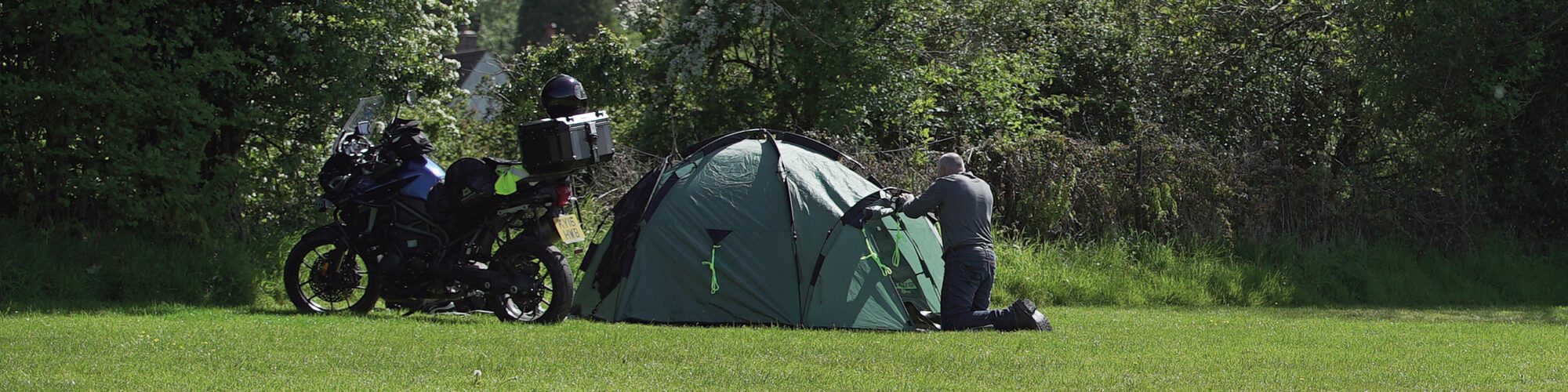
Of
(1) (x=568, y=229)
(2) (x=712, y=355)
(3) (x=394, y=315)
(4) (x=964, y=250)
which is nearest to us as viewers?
(2) (x=712, y=355)

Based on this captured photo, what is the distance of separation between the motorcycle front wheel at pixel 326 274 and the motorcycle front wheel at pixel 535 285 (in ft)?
3.51

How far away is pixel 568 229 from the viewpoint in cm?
948

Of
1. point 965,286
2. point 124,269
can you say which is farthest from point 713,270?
point 124,269

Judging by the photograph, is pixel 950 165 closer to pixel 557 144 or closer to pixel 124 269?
pixel 557 144

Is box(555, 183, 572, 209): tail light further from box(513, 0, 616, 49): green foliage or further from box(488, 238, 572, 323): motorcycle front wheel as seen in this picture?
box(513, 0, 616, 49): green foliage

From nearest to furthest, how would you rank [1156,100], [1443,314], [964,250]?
[964,250], [1443,314], [1156,100]

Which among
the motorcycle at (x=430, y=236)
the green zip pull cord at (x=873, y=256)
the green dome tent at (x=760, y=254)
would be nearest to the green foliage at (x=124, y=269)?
the motorcycle at (x=430, y=236)

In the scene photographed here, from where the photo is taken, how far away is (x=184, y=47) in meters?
11.9

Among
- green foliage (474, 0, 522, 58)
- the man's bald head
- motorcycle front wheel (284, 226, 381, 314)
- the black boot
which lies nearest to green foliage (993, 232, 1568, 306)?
the man's bald head

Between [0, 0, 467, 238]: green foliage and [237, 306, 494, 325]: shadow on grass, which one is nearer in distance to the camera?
[237, 306, 494, 325]: shadow on grass

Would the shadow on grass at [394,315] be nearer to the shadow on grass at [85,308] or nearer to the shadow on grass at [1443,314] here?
the shadow on grass at [85,308]

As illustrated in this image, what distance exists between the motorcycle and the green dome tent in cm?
66

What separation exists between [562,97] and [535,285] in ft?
3.85

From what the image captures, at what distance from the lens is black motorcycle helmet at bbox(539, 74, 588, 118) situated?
9.68m
